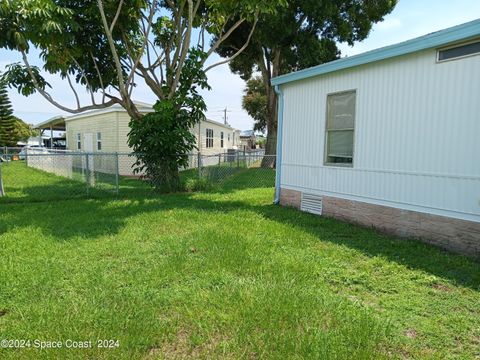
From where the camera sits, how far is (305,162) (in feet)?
24.1

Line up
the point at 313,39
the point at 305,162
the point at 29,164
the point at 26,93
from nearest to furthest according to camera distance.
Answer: the point at 305,162, the point at 26,93, the point at 313,39, the point at 29,164

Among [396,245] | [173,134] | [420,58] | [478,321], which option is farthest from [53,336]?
[173,134]

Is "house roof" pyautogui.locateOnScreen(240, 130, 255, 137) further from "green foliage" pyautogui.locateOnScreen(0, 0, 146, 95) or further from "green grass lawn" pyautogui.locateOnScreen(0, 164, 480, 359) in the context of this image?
"green grass lawn" pyautogui.locateOnScreen(0, 164, 480, 359)

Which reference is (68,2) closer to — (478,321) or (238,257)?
(238,257)

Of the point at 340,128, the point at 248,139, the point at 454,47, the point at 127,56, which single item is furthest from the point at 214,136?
the point at 248,139

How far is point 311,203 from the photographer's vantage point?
726 centimetres

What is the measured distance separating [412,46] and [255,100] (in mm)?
33543

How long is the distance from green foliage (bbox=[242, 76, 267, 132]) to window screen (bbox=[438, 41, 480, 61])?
107 feet

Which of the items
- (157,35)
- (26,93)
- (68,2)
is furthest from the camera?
(157,35)

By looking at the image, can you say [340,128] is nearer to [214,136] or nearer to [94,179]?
[94,179]

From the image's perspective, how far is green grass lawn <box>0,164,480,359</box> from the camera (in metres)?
2.57

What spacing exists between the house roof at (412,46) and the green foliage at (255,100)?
31.2m

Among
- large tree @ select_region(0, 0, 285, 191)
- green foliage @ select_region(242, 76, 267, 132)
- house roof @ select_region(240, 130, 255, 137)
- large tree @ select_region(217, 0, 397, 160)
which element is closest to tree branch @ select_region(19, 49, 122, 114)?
large tree @ select_region(0, 0, 285, 191)

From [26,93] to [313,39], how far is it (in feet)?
35.6
